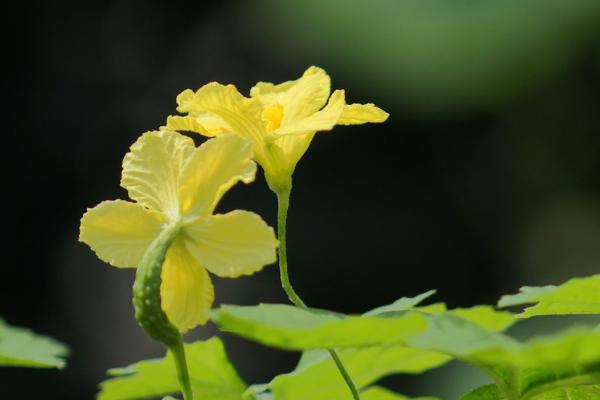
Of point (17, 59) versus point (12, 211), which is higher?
point (17, 59)

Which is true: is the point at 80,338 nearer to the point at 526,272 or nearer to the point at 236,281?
the point at 236,281

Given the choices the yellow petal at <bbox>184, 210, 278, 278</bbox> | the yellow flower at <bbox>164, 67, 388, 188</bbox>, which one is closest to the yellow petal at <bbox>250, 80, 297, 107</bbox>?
the yellow flower at <bbox>164, 67, 388, 188</bbox>

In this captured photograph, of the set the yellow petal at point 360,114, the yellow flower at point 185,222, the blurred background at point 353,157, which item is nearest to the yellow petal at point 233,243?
A: the yellow flower at point 185,222

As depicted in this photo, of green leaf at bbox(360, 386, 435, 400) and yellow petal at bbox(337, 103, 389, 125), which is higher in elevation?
yellow petal at bbox(337, 103, 389, 125)

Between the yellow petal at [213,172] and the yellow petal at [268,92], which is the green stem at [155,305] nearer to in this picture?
the yellow petal at [213,172]

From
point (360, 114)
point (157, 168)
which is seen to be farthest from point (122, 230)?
point (360, 114)

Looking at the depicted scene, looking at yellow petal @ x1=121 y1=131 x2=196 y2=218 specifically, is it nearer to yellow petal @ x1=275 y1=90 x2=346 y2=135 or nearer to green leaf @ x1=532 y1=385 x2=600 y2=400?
yellow petal @ x1=275 y1=90 x2=346 y2=135

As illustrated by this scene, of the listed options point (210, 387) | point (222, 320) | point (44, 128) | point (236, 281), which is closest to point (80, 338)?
point (236, 281)
